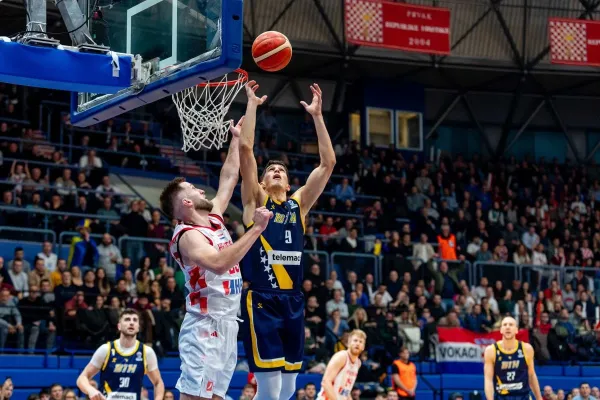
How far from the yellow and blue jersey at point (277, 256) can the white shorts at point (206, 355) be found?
0.47 metres

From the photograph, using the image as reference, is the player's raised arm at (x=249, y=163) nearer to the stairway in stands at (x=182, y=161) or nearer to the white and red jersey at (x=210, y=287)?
the white and red jersey at (x=210, y=287)

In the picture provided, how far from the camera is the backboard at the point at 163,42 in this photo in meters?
7.88

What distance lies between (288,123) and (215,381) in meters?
23.2

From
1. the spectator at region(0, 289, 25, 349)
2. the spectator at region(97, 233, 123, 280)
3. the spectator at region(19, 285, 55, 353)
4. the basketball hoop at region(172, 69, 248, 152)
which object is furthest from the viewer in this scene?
the spectator at region(97, 233, 123, 280)

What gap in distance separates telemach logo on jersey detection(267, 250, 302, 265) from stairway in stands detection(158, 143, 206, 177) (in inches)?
640

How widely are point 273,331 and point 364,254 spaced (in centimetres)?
1248

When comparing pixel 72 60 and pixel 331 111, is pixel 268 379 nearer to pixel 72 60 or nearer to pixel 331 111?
pixel 72 60

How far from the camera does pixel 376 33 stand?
961 inches

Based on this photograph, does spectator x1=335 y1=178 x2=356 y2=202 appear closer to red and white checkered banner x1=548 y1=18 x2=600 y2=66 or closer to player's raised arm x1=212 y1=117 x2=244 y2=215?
red and white checkered banner x1=548 y1=18 x2=600 y2=66

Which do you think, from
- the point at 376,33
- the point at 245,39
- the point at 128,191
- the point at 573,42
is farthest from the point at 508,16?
the point at 128,191

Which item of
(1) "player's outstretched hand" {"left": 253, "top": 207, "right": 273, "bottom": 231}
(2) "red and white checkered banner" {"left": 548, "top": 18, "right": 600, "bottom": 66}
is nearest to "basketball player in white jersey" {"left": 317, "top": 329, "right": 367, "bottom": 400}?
(1) "player's outstretched hand" {"left": 253, "top": 207, "right": 273, "bottom": 231}

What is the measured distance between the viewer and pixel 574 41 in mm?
25656

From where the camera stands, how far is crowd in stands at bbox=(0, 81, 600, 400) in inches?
629

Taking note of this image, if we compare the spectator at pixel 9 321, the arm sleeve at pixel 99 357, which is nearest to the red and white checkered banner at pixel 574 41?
the spectator at pixel 9 321
